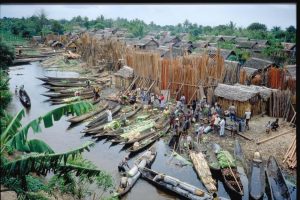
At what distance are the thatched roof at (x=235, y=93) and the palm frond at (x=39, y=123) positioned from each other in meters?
13.8

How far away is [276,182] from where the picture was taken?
40.3 feet

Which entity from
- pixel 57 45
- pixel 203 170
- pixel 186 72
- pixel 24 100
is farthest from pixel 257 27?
pixel 203 170

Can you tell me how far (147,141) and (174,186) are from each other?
4.81 m

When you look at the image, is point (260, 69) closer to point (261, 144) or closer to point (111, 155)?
point (261, 144)

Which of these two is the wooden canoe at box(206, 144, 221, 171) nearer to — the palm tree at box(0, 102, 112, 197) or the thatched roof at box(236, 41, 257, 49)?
the palm tree at box(0, 102, 112, 197)

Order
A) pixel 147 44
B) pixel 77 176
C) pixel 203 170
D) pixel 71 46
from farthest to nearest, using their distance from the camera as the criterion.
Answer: pixel 71 46
pixel 147 44
pixel 203 170
pixel 77 176

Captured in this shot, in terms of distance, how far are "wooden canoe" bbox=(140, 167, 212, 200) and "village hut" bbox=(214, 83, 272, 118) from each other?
853 centimetres

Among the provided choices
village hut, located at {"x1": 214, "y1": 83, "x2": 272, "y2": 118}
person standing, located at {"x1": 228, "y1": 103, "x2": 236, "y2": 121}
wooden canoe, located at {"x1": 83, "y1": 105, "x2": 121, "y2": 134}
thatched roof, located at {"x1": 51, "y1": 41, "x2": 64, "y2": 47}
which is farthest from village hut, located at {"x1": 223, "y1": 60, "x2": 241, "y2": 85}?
thatched roof, located at {"x1": 51, "y1": 41, "x2": 64, "y2": 47}

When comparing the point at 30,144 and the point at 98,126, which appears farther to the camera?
the point at 98,126

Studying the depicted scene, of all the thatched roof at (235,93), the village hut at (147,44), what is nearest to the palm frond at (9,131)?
the thatched roof at (235,93)

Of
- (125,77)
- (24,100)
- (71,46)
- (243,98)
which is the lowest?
(24,100)

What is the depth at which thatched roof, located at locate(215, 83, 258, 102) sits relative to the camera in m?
18.7

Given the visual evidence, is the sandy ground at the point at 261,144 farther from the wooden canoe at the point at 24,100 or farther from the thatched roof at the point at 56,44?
the thatched roof at the point at 56,44

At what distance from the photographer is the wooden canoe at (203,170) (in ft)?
40.6
